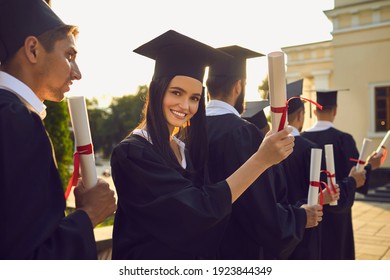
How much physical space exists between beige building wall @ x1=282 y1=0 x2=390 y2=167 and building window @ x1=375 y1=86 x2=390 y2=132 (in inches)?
4.4

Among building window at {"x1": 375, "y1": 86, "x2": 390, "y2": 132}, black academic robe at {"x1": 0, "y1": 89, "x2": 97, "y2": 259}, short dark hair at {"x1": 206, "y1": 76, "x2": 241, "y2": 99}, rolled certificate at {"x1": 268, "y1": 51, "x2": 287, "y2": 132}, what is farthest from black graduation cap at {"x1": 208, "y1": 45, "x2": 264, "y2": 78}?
building window at {"x1": 375, "y1": 86, "x2": 390, "y2": 132}

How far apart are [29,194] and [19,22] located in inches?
21.0

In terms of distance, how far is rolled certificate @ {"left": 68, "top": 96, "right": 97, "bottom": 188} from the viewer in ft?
4.20

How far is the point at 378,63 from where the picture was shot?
35.0 feet

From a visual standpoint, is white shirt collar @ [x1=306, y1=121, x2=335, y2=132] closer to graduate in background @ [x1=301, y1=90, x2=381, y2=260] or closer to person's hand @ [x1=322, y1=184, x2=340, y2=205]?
graduate in background @ [x1=301, y1=90, x2=381, y2=260]

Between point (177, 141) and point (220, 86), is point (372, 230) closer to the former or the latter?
point (220, 86)

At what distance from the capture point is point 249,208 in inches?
71.3

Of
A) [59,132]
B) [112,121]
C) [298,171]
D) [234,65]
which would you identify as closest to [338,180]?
[298,171]

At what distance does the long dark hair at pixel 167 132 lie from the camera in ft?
5.25

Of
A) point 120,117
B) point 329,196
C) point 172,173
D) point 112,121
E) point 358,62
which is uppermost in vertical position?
point 358,62

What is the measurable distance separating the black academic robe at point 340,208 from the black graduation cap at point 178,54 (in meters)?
1.93

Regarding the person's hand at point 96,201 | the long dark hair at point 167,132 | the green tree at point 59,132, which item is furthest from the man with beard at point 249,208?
the green tree at point 59,132

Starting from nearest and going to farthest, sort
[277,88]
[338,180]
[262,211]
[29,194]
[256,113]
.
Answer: [29,194], [277,88], [262,211], [256,113], [338,180]
